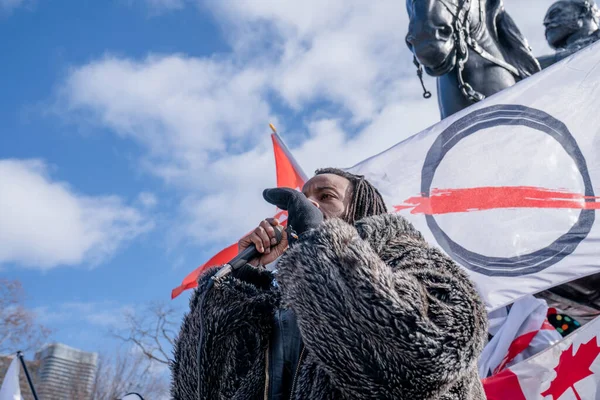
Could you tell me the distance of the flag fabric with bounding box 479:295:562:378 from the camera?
13.2ft

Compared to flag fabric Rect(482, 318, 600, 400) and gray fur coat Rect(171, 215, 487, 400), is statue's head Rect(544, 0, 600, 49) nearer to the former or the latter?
flag fabric Rect(482, 318, 600, 400)

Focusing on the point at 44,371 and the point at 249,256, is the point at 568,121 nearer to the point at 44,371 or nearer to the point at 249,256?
the point at 249,256

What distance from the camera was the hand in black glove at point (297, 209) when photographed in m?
1.92

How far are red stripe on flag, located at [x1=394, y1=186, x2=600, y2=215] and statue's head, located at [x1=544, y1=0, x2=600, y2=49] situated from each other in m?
3.12

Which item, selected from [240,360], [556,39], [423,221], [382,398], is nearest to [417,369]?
[382,398]

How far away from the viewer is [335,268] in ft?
5.33

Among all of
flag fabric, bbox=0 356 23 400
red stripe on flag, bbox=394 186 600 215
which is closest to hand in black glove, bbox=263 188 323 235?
red stripe on flag, bbox=394 186 600 215

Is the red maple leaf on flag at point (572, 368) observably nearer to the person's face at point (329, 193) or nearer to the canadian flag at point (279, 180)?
the person's face at point (329, 193)

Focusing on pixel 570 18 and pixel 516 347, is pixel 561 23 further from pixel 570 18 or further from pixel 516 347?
pixel 516 347

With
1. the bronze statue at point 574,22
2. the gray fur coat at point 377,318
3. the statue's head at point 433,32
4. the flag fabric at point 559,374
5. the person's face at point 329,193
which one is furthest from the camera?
the bronze statue at point 574,22

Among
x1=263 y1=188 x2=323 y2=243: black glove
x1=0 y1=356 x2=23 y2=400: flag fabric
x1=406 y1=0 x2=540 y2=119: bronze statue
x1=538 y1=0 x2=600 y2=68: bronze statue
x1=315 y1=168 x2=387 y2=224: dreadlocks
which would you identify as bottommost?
x1=263 y1=188 x2=323 y2=243: black glove

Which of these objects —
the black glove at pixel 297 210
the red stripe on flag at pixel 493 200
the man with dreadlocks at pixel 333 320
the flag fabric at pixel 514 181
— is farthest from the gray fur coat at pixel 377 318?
the red stripe on flag at pixel 493 200

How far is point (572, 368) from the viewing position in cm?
361

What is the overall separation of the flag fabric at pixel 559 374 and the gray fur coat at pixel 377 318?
1.89 meters
